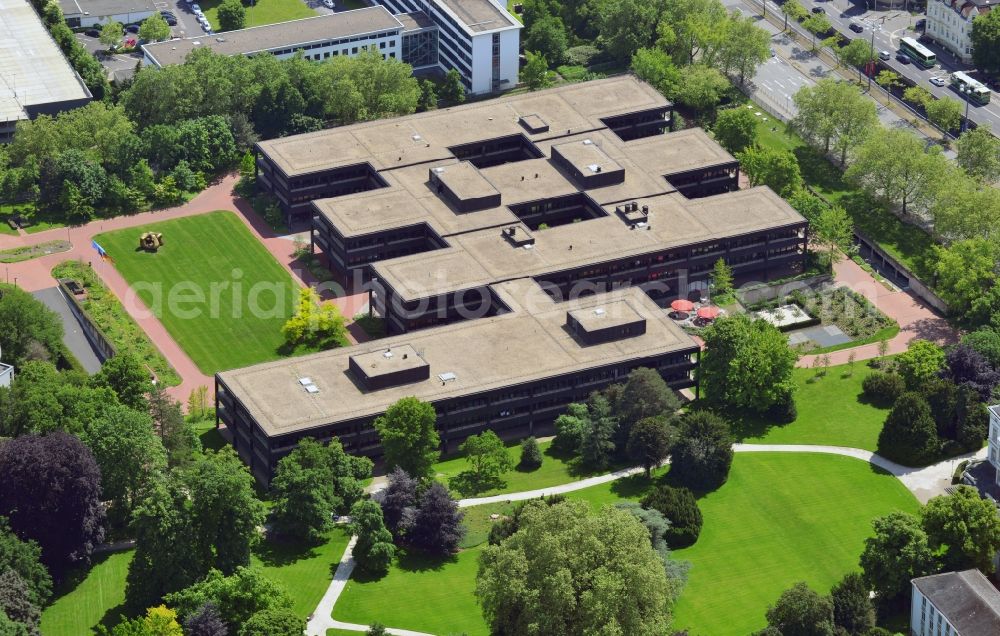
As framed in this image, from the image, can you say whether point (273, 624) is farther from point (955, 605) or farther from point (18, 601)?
point (955, 605)

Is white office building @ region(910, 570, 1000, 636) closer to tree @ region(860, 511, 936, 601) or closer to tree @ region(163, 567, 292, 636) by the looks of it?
tree @ region(860, 511, 936, 601)

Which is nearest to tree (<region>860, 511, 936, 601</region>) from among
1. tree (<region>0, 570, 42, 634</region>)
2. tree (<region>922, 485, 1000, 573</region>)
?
tree (<region>922, 485, 1000, 573</region>)

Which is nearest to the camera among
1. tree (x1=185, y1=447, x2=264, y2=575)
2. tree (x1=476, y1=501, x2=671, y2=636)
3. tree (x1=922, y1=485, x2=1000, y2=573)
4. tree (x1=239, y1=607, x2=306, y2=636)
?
tree (x1=476, y1=501, x2=671, y2=636)

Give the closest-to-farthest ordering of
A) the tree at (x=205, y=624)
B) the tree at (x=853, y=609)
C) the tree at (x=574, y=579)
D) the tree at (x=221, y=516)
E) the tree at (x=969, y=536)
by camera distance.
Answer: the tree at (x=574, y=579) → the tree at (x=205, y=624) → the tree at (x=853, y=609) → the tree at (x=221, y=516) → the tree at (x=969, y=536)

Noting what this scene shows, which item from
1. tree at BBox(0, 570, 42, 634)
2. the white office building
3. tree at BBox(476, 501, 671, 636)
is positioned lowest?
tree at BBox(0, 570, 42, 634)

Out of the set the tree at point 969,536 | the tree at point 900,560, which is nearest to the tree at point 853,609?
the tree at point 900,560

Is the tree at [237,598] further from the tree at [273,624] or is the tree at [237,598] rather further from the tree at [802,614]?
the tree at [802,614]

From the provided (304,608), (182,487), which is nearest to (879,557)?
(304,608)

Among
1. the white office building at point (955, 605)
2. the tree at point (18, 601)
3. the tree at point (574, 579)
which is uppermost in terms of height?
the tree at point (574, 579)
